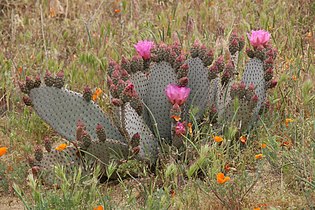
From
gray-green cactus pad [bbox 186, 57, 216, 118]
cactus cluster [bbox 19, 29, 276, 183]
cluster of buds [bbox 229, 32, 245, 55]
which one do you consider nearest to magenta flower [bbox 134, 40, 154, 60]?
cactus cluster [bbox 19, 29, 276, 183]

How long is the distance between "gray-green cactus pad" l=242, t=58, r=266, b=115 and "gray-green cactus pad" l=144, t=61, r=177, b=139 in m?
0.45

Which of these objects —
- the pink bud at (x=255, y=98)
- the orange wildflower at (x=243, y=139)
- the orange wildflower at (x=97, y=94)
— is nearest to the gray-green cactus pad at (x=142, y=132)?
the orange wildflower at (x=243, y=139)

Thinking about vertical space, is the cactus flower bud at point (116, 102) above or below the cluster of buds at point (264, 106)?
above

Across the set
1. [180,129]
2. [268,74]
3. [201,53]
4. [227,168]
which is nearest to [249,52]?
[268,74]

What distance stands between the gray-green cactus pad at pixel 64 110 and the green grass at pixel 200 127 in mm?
218

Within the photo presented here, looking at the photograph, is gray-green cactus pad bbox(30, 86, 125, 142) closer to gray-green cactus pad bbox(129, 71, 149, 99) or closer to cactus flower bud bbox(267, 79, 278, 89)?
gray-green cactus pad bbox(129, 71, 149, 99)

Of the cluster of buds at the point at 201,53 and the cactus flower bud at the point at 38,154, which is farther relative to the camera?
the cluster of buds at the point at 201,53

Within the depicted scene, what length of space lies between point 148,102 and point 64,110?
466 mm

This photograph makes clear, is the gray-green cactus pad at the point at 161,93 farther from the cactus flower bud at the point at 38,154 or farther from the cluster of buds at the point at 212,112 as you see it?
the cactus flower bud at the point at 38,154

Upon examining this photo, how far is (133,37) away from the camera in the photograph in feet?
17.4

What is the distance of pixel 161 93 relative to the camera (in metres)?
3.91

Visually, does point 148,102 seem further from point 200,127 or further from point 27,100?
point 27,100

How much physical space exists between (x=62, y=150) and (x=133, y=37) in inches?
70.9

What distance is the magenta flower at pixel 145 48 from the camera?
156 inches
